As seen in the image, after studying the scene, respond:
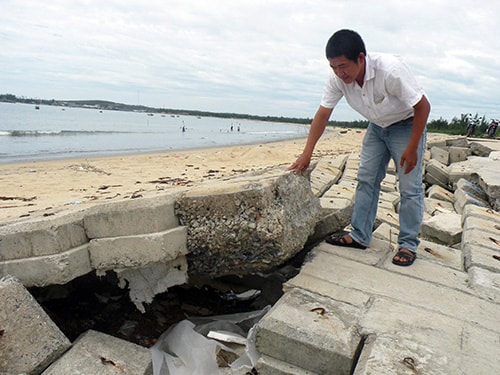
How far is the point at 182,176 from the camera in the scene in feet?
33.2

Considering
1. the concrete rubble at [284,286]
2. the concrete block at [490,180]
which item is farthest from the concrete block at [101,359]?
the concrete block at [490,180]

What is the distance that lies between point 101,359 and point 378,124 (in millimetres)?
2332

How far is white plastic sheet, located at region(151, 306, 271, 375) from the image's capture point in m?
2.20

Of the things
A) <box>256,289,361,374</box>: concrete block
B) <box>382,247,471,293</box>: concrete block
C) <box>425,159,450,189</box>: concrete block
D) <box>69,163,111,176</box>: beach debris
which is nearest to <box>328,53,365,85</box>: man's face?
<box>382,247,471,293</box>: concrete block

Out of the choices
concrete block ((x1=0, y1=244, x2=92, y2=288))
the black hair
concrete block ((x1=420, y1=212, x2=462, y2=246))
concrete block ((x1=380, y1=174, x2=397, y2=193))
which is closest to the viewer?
concrete block ((x1=0, y1=244, x2=92, y2=288))

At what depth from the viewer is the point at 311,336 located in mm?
1905

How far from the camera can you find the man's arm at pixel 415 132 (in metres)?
2.56

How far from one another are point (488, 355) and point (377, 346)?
0.51 m

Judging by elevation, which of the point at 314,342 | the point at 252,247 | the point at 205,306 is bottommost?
the point at 205,306

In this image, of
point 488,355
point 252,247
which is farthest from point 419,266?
point 252,247

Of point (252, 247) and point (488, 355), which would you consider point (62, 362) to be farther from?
point (488, 355)

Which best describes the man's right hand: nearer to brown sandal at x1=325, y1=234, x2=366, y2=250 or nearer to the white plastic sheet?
brown sandal at x1=325, y1=234, x2=366, y2=250

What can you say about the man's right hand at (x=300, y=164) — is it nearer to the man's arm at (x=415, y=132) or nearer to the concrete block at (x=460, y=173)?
the man's arm at (x=415, y=132)

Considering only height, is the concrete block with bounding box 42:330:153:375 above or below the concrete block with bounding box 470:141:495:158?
below
